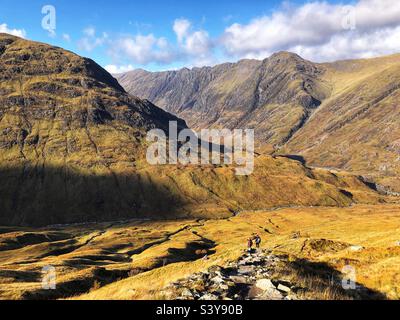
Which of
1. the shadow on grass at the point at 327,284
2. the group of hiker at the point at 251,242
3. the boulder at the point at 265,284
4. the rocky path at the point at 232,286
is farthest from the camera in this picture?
the group of hiker at the point at 251,242

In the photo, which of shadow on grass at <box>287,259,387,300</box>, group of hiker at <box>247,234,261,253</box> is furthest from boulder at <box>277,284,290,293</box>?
group of hiker at <box>247,234,261,253</box>

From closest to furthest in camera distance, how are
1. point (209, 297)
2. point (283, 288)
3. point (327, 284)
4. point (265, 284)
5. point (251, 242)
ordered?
point (209, 297) < point (283, 288) < point (265, 284) < point (327, 284) < point (251, 242)

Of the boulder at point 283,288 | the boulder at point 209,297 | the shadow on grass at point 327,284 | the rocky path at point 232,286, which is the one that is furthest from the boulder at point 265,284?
the boulder at point 209,297

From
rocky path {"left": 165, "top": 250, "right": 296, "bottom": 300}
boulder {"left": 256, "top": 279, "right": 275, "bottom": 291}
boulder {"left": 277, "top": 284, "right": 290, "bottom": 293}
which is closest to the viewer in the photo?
rocky path {"left": 165, "top": 250, "right": 296, "bottom": 300}

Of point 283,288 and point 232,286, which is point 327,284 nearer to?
point 283,288

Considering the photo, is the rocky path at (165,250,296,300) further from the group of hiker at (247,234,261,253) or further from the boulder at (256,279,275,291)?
the group of hiker at (247,234,261,253)

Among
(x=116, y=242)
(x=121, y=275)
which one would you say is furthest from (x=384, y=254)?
(x=116, y=242)

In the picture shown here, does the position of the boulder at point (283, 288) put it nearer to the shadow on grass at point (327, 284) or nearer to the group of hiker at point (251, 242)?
the shadow on grass at point (327, 284)

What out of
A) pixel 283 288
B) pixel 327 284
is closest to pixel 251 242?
pixel 327 284
